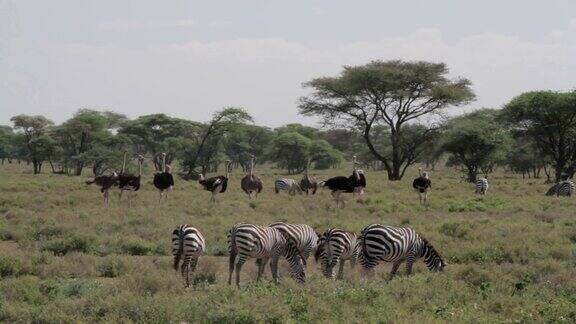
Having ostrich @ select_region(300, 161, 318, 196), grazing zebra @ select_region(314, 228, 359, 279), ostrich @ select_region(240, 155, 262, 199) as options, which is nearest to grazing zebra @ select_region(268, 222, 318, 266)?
grazing zebra @ select_region(314, 228, 359, 279)

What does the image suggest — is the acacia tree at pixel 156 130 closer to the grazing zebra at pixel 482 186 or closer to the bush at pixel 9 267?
the grazing zebra at pixel 482 186

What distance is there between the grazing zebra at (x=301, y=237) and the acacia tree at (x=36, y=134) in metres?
58.8

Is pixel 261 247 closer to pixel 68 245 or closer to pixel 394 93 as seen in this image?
pixel 68 245

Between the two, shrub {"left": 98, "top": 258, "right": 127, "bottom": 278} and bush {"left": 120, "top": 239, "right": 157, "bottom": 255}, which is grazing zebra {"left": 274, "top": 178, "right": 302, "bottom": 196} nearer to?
bush {"left": 120, "top": 239, "right": 157, "bottom": 255}

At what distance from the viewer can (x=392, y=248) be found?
12.8 m

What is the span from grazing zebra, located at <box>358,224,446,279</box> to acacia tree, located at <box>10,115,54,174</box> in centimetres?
5985

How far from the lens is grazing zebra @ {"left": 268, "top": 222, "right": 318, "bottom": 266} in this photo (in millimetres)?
12914

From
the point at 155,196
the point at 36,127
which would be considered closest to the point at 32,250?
the point at 155,196

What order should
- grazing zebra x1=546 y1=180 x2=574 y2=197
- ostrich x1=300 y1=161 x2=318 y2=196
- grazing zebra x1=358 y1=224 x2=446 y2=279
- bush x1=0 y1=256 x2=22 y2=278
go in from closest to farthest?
grazing zebra x1=358 y1=224 x2=446 y2=279, bush x1=0 y1=256 x2=22 y2=278, ostrich x1=300 y1=161 x2=318 y2=196, grazing zebra x1=546 y1=180 x2=574 y2=197

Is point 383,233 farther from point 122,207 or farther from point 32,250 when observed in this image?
point 122,207

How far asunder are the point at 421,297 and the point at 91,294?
17.9 ft

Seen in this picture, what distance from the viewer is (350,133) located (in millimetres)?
54875

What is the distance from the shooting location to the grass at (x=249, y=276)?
9.57 metres

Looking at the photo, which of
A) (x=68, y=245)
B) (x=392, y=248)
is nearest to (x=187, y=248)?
(x=392, y=248)
